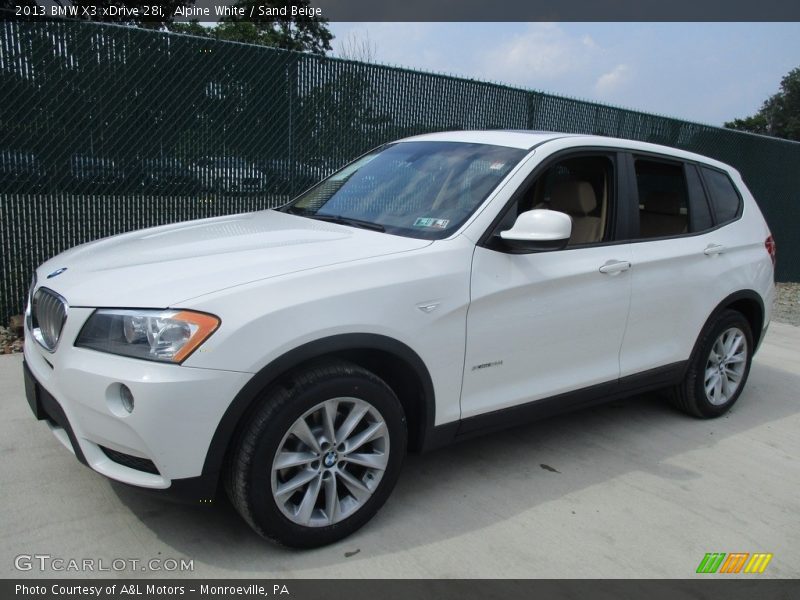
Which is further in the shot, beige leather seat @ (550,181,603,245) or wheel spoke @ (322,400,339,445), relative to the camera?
beige leather seat @ (550,181,603,245)

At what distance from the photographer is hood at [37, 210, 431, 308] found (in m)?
2.61

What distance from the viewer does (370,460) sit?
2902mm

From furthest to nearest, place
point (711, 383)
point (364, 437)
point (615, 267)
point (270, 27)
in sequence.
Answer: point (270, 27)
point (711, 383)
point (615, 267)
point (364, 437)

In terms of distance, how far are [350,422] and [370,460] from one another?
0.22 meters

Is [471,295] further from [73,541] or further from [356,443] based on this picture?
[73,541]

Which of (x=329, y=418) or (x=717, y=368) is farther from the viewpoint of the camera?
(x=717, y=368)

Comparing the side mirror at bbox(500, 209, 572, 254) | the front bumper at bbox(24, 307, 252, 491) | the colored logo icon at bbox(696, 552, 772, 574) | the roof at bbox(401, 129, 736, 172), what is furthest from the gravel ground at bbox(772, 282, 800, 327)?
the front bumper at bbox(24, 307, 252, 491)

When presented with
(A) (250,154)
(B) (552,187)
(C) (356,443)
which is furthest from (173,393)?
(A) (250,154)

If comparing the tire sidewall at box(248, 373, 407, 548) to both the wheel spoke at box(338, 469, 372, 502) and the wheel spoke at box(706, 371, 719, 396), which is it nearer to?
the wheel spoke at box(338, 469, 372, 502)

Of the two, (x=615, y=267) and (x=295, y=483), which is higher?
(x=615, y=267)

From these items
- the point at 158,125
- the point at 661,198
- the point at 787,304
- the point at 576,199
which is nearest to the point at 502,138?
the point at 576,199

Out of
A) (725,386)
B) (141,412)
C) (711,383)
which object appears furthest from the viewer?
(725,386)

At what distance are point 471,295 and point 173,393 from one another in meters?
1.37

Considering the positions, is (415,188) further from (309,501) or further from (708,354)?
(708,354)
